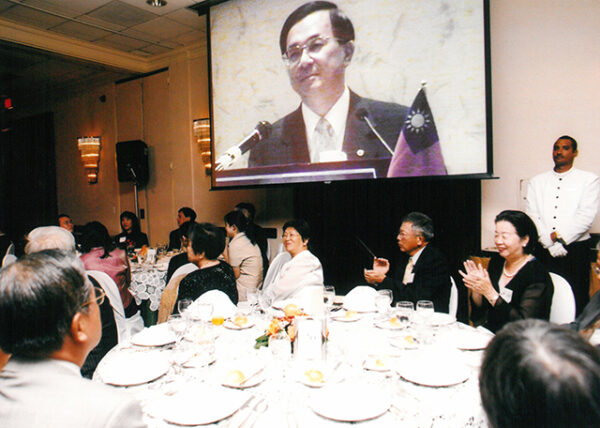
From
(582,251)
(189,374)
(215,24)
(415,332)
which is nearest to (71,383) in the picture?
(189,374)

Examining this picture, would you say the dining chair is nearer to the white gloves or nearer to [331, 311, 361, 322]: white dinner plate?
[331, 311, 361, 322]: white dinner plate

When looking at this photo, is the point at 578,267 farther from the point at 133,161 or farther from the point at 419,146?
the point at 133,161

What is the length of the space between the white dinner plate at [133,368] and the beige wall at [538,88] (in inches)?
123

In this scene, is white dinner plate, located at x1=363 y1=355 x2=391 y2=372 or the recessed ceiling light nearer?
white dinner plate, located at x1=363 y1=355 x2=391 y2=372

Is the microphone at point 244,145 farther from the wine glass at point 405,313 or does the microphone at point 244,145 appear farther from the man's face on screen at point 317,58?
the wine glass at point 405,313

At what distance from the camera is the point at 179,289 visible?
2.34m

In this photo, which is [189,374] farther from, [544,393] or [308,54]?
[308,54]

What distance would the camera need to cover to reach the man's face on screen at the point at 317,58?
376 cm

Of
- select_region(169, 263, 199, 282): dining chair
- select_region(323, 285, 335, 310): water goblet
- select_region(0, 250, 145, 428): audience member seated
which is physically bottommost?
select_region(323, 285, 335, 310): water goblet

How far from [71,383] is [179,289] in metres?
1.55

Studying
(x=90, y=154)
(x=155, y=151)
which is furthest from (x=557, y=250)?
(x=90, y=154)

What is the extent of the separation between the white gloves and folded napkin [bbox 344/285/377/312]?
6.03 feet

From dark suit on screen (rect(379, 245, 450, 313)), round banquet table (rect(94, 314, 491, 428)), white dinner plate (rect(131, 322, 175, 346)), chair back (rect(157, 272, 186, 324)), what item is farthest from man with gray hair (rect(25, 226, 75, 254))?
dark suit on screen (rect(379, 245, 450, 313))

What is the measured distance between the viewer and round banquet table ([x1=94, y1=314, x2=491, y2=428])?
1.13 m
